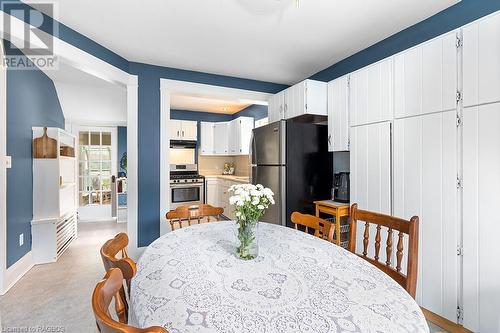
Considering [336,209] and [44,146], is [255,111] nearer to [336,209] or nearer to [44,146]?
[336,209]

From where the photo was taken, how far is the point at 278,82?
4.06 metres

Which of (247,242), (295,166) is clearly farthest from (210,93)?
(247,242)

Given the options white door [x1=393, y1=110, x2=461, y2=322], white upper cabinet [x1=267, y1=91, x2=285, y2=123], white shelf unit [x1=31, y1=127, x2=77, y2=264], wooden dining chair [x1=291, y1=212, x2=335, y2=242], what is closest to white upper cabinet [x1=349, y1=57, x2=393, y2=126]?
white door [x1=393, y1=110, x2=461, y2=322]

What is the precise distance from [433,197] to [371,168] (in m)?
0.59

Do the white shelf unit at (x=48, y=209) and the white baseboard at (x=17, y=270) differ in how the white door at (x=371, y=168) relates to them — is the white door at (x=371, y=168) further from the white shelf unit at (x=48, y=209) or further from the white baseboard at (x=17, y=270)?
the white shelf unit at (x=48, y=209)

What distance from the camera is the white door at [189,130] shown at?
5.71 meters

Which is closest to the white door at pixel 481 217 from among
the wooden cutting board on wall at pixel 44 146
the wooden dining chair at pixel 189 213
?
the wooden dining chair at pixel 189 213

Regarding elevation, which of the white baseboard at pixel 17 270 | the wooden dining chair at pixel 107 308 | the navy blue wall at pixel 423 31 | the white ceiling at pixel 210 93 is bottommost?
the white baseboard at pixel 17 270

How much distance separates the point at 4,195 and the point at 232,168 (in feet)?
14.5

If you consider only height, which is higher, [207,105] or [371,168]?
[207,105]

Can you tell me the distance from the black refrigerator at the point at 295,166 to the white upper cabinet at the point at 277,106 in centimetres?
37

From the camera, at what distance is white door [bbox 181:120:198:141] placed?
571 centimetres

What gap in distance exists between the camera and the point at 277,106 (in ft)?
12.2

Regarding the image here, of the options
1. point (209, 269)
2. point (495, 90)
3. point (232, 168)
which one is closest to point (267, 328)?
point (209, 269)
